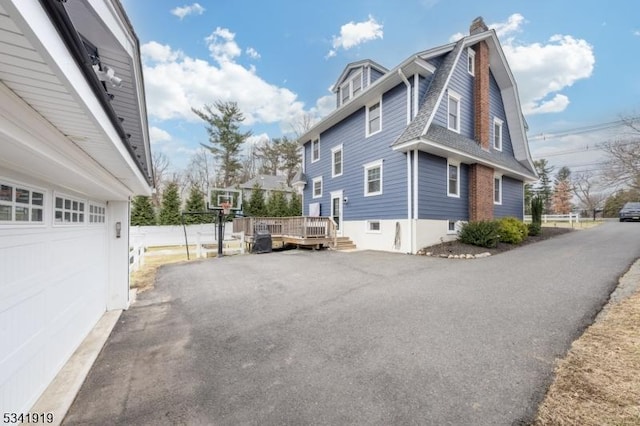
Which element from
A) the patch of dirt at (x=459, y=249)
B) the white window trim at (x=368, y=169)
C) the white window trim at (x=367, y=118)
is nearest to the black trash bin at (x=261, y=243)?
the white window trim at (x=368, y=169)

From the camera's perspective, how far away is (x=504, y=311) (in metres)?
4.04

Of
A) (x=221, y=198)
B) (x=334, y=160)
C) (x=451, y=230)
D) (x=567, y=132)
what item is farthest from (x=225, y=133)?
(x=567, y=132)

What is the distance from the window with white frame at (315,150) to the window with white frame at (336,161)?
1815 millimetres

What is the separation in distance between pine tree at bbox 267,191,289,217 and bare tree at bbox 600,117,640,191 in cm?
1958

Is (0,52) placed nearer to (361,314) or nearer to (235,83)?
(361,314)

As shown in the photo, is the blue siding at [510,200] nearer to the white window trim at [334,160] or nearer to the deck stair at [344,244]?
the deck stair at [344,244]

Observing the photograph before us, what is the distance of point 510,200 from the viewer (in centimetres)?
1455

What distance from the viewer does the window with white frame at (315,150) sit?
53.7 ft

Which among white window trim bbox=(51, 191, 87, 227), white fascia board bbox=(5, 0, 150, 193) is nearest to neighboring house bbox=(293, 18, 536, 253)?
white window trim bbox=(51, 191, 87, 227)

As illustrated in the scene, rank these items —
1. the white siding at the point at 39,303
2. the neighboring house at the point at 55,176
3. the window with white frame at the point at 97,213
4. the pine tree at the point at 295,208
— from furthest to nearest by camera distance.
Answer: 1. the pine tree at the point at 295,208
2. the window with white frame at the point at 97,213
3. the white siding at the point at 39,303
4. the neighboring house at the point at 55,176

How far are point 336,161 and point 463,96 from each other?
665cm

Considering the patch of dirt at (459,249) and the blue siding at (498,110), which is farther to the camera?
the blue siding at (498,110)

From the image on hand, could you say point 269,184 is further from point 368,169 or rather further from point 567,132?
point 567,132

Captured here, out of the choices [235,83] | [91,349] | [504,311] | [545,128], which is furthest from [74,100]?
[545,128]
